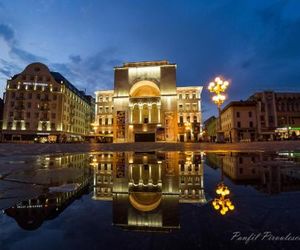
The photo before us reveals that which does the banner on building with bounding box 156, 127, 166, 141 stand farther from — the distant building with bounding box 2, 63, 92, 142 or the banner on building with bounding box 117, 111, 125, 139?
the distant building with bounding box 2, 63, 92, 142

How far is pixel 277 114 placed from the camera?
5341 centimetres

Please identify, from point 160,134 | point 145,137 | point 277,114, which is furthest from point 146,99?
point 277,114

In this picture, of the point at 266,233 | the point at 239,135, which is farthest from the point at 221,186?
the point at 239,135

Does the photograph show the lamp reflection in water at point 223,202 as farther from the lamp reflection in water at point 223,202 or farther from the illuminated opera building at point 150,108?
the illuminated opera building at point 150,108

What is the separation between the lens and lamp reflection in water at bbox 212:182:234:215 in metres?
1.76

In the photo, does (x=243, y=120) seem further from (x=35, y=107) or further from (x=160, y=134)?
(x=35, y=107)

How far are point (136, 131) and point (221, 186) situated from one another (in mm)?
51036

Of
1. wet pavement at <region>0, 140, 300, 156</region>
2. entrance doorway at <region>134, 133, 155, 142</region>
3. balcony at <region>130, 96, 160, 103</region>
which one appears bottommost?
wet pavement at <region>0, 140, 300, 156</region>

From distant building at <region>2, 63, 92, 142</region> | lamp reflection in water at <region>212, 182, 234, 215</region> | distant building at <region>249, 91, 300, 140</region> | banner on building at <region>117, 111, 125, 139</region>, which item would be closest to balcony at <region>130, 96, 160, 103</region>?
banner on building at <region>117, 111, 125, 139</region>

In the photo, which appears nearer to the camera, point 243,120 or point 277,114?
point 277,114

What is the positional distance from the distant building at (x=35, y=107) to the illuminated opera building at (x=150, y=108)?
11811 millimetres

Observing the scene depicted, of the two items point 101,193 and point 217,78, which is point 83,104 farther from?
point 101,193

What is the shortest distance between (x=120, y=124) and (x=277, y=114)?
39986mm

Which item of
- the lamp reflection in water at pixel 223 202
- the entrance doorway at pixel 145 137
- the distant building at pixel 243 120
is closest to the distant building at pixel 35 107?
the entrance doorway at pixel 145 137
